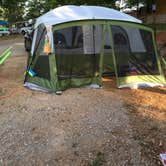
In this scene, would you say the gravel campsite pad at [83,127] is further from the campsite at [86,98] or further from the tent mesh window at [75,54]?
the tent mesh window at [75,54]

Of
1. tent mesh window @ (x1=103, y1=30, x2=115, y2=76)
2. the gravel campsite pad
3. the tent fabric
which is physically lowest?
the gravel campsite pad

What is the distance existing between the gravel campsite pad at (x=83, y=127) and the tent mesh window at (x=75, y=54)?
0.49 m

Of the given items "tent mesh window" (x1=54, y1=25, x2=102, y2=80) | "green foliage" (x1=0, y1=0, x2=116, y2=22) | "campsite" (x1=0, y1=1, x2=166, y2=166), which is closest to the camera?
"campsite" (x1=0, y1=1, x2=166, y2=166)

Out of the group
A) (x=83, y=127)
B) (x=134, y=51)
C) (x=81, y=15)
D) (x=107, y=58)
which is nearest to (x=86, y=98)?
(x=83, y=127)

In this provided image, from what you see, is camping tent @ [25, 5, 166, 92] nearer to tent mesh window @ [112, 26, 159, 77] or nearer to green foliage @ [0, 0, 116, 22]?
tent mesh window @ [112, 26, 159, 77]

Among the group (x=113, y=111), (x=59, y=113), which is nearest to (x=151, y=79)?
(x=113, y=111)

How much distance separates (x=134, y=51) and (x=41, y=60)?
2.29m

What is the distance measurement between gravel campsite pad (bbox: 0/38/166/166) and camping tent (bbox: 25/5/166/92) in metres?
0.36

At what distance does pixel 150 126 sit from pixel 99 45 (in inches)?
125

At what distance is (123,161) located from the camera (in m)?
3.40

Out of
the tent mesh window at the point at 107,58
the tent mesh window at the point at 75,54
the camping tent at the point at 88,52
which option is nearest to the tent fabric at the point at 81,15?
the camping tent at the point at 88,52

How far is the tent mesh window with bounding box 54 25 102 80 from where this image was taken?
6.28 m

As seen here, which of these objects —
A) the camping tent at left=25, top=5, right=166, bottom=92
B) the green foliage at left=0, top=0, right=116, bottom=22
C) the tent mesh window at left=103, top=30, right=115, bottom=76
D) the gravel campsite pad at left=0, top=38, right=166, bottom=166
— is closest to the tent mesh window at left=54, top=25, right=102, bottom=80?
the camping tent at left=25, top=5, right=166, bottom=92

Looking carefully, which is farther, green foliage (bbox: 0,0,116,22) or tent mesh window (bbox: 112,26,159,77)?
green foliage (bbox: 0,0,116,22)
